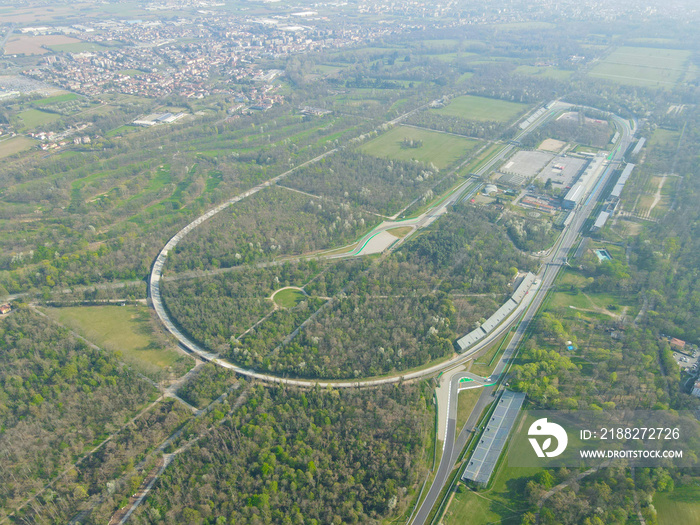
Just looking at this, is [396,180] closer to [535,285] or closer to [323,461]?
[535,285]

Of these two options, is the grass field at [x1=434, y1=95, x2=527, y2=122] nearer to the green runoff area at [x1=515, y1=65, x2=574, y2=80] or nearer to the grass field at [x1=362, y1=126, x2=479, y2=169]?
the grass field at [x1=362, y1=126, x2=479, y2=169]

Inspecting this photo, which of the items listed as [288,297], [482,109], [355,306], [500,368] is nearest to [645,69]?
[482,109]

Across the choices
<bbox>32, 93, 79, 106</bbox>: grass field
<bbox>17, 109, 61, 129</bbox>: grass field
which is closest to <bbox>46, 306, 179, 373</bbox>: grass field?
<bbox>17, 109, 61, 129</bbox>: grass field

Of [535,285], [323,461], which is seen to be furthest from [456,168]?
[323,461]

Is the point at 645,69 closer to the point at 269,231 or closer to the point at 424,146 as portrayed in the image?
the point at 424,146

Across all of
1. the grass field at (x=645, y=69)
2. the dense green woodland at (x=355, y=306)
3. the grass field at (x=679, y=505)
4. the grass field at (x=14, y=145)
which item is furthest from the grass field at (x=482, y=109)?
the grass field at (x=14, y=145)

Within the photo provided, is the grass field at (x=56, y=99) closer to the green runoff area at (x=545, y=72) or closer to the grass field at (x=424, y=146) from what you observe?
the grass field at (x=424, y=146)
